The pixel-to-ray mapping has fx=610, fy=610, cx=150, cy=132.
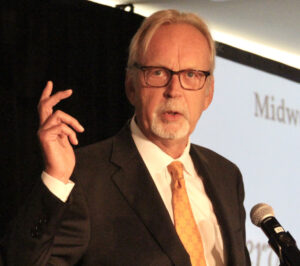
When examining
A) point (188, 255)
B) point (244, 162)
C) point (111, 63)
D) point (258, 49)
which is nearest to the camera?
point (188, 255)

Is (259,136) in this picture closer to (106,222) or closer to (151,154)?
(151,154)

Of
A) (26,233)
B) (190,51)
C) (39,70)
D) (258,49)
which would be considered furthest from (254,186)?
(26,233)

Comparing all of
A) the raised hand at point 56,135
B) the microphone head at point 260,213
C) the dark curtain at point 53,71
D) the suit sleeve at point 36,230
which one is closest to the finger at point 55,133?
the raised hand at point 56,135

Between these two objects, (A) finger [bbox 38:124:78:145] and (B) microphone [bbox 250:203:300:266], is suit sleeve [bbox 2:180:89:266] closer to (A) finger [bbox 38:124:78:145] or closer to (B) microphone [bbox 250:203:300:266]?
(A) finger [bbox 38:124:78:145]

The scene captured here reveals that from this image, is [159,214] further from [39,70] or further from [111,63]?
[111,63]

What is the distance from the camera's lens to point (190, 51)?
2.37m

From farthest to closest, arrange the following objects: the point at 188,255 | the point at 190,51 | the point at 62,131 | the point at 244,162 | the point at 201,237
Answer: the point at 244,162 < the point at 190,51 < the point at 201,237 < the point at 188,255 < the point at 62,131

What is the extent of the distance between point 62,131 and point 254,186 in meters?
3.17

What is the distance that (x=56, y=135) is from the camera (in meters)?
1.74

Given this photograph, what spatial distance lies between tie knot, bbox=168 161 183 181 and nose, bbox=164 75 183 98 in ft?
0.84

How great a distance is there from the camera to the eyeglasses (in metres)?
2.33

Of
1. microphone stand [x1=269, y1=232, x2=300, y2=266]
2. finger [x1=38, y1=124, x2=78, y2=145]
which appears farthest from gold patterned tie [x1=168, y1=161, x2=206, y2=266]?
finger [x1=38, y1=124, x2=78, y2=145]

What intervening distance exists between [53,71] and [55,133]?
222cm

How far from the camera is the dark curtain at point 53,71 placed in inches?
139
